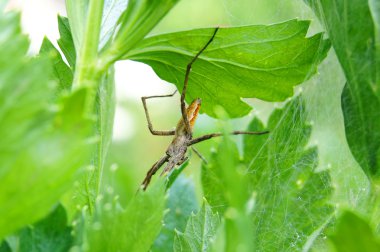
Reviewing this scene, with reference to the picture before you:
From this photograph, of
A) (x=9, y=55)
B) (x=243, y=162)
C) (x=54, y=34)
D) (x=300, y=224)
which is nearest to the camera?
(x=9, y=55)

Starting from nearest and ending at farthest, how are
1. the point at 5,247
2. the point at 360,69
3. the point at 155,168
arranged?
1. the point at 5,247
2. the point at 360,69
3. the point at 155,168

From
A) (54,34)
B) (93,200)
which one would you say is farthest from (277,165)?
(54,34)

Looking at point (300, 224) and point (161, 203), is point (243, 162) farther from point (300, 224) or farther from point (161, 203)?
point (161, 203)

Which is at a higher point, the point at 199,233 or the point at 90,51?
the point at 90,51

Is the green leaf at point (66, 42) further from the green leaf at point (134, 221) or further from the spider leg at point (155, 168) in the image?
the spider leg at point (155, 168)

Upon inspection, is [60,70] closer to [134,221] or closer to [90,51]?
[90,51]

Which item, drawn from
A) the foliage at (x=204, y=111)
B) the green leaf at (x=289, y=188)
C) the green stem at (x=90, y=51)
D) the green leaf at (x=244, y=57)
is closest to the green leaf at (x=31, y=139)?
the foliage at (x=204, y=111)

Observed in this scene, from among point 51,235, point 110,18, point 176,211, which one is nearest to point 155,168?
point 176,211
